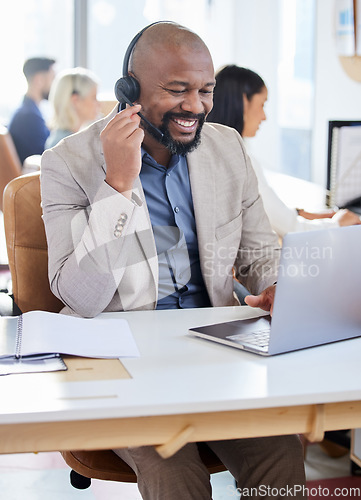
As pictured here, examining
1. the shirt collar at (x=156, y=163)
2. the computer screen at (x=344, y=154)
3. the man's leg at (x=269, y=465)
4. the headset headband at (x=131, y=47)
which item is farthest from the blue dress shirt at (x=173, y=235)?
the computer screen at (x=344, y=154)

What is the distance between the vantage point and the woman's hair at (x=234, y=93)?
8.19 ft

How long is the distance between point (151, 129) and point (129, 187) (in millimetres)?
232

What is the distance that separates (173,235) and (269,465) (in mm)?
609

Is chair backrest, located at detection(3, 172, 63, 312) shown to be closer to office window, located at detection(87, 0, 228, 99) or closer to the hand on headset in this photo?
the hand on headset

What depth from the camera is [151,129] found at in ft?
5.30

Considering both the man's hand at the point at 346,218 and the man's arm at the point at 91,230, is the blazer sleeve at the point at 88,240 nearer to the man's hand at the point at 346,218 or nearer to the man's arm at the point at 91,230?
the man's arm at the point at 91,230

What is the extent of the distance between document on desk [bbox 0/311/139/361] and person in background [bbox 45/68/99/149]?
3195mm

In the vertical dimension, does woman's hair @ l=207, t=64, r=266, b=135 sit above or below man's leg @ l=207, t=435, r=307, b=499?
above

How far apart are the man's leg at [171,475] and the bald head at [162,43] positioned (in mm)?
877

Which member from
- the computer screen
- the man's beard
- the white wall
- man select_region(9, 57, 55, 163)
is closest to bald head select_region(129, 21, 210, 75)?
the man's beard

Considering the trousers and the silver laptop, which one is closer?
the silver laptop

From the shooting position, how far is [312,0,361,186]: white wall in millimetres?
4094

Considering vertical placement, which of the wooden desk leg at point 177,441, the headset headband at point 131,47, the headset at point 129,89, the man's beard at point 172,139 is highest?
the headset headband at point 131,47

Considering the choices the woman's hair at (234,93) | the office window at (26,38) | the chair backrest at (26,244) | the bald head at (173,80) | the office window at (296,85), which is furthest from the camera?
the office window at (26,38)
